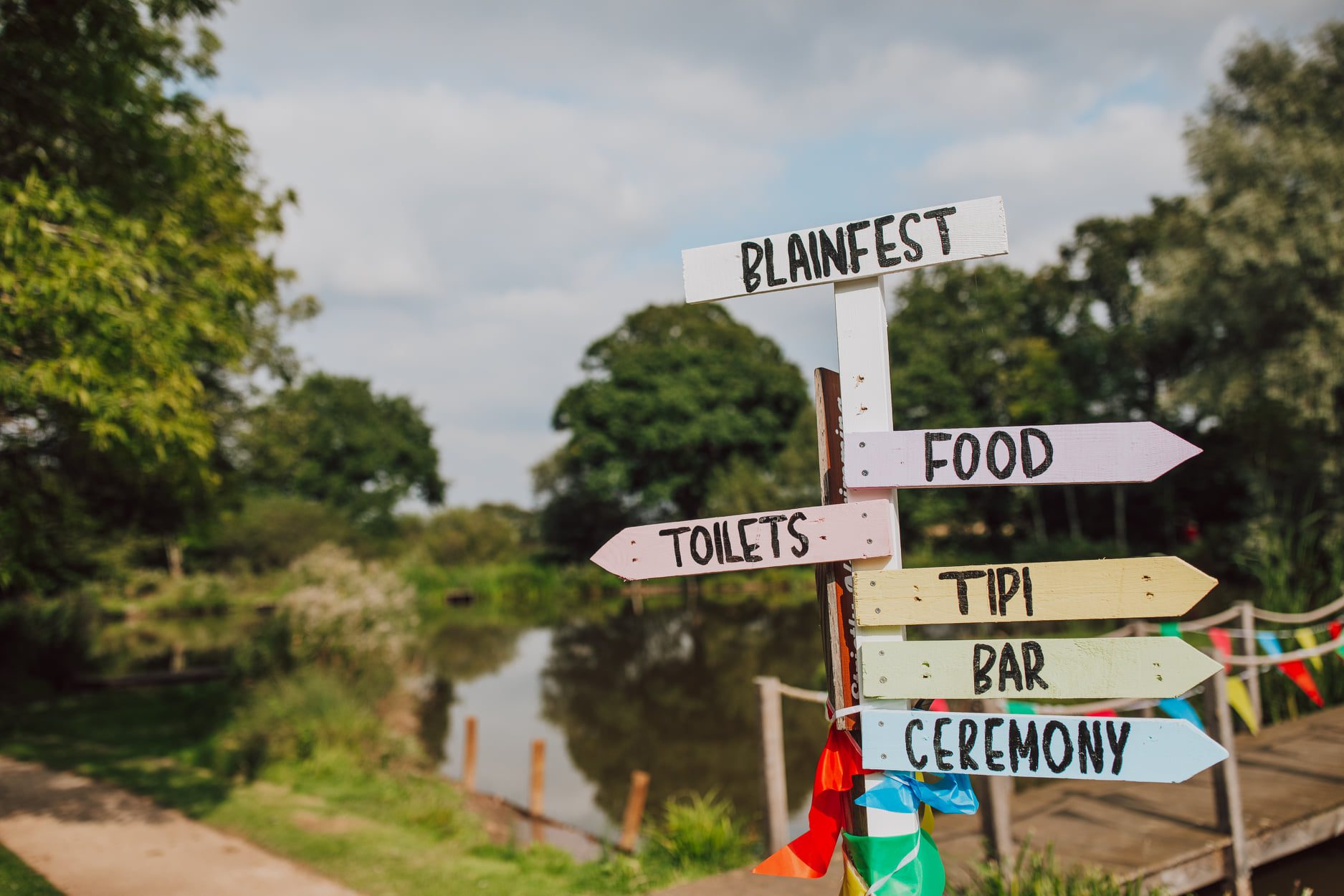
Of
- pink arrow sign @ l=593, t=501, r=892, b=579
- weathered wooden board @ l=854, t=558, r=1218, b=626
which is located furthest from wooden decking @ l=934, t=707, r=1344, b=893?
pink arrow sign @ l=593, t=501, r=892, b=579

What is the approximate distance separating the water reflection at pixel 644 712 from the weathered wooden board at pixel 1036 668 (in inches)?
289

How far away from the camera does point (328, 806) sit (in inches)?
343

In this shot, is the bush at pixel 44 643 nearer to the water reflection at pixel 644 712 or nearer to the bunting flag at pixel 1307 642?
the water reflection at pixel 644 712

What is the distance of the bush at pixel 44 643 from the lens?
50.1 ft

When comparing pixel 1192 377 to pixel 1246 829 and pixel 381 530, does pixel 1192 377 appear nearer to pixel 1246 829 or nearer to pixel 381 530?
pixel 1246 829

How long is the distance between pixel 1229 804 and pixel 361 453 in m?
56.5

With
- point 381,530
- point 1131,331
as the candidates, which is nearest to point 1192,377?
point 1131,331

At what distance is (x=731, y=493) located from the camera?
117 ft

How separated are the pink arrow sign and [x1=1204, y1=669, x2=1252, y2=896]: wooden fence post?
3641mm

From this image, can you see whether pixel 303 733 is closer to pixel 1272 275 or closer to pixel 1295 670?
pixel 1295 670

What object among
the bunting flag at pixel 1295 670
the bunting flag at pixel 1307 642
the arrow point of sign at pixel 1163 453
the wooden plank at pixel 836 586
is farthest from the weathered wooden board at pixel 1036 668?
the bunting flag at pixel 1307 642

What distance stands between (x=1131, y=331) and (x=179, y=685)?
26.7 m

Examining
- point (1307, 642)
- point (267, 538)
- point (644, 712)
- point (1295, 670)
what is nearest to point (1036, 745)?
point (1295, 670)

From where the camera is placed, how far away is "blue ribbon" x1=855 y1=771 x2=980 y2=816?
272 centimetres
